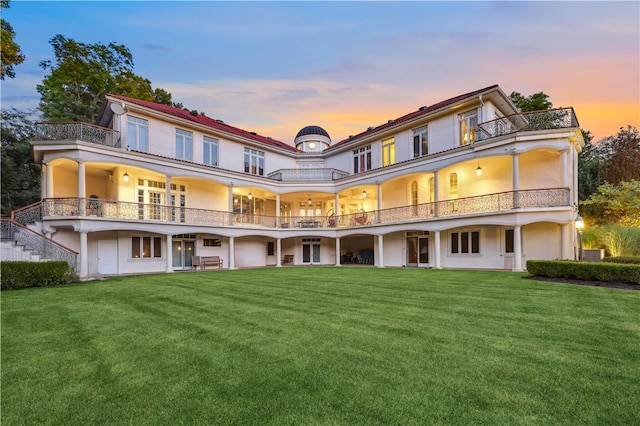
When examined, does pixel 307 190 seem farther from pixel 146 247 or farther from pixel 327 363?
pixel 327 363

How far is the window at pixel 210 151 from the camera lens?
21.5 metres

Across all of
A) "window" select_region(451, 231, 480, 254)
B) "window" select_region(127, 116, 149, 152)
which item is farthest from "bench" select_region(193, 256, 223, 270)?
"window" select_region(451, 231, 480, 254)

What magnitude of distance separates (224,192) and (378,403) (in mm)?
21680

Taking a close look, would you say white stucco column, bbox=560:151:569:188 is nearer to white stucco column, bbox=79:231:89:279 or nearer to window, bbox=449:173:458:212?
window, bbox=449:173:458:212

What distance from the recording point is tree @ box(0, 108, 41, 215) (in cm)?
2583

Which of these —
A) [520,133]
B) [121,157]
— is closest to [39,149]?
[121,157]

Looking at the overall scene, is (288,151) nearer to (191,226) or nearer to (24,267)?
(191,226)

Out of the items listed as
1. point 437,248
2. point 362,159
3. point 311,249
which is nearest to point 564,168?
point 437,248

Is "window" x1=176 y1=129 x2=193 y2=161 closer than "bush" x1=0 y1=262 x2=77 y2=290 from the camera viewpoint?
No

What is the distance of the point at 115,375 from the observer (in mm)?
3684

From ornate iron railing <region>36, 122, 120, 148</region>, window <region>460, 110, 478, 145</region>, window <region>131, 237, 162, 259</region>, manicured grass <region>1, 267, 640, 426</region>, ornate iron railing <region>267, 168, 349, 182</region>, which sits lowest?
manicured grass <region>1, 267, 640, 426</region>

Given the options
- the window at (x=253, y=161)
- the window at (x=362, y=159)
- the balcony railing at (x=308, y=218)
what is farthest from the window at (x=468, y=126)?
the window at (x=253, y=161)

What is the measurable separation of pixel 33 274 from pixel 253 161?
1562cm

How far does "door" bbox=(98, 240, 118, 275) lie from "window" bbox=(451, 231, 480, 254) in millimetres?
20223
